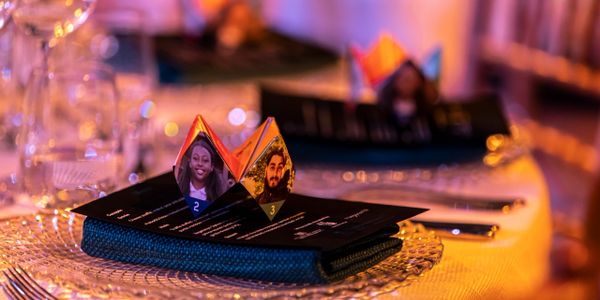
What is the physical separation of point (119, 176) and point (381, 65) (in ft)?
1.71

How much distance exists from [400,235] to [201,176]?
216 millimetres

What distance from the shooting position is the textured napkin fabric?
84 cm

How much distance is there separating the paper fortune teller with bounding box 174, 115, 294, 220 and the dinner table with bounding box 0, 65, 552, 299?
0.10m

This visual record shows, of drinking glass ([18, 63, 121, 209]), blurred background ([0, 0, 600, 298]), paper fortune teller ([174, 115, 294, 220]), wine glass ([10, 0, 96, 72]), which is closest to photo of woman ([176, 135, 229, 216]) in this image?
paper fortune teller ([174, 115, 294, 220])

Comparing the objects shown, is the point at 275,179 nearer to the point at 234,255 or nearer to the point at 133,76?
the point at 234,255

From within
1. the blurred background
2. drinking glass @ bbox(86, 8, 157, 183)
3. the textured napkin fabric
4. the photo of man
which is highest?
the blurred background

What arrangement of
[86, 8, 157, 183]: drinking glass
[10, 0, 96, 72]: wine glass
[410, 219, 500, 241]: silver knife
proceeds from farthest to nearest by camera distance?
[86, 8, 157, 183]: drinking glass < [10, 0, 96, 72]: wine glass < [410, 219, 500, 241]: silver knife

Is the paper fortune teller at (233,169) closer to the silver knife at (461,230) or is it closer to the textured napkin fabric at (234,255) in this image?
the textured napkin fabric at (234,255)

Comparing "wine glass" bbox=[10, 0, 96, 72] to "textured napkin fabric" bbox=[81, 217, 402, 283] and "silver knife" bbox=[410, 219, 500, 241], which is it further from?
"silver knife" bbox=[410, 219, 500, 241]

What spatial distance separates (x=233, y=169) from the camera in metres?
0.96

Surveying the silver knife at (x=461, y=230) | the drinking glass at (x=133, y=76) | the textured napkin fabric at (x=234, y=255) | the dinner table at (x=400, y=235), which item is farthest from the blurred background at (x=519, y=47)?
the textured napkin fabric at (x=234, y=255)

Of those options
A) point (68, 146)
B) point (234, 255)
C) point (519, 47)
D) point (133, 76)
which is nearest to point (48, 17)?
point (68, 146)

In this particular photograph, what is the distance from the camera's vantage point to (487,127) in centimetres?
145

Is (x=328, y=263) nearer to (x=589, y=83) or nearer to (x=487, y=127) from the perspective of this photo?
(x=487, y=127)
